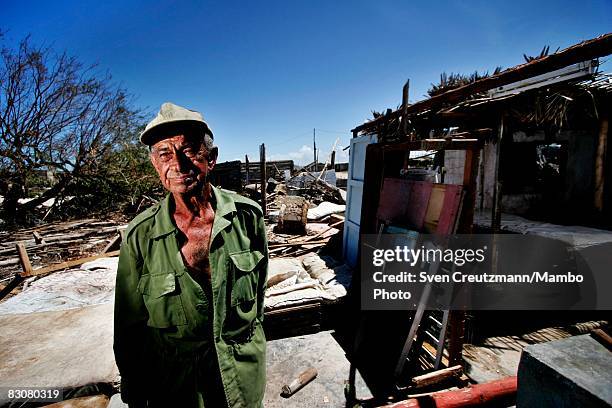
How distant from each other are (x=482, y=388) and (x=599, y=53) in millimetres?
3238

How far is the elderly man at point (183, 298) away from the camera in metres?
1.74

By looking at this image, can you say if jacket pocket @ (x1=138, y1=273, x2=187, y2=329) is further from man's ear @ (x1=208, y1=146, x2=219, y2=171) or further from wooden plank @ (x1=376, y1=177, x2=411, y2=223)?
wooden plank @ (x1=376, y1=177, x2=411, y2=223)

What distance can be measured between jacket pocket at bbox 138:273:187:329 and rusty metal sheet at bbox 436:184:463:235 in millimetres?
2847

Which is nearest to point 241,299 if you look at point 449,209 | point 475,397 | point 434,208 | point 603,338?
point 603,338

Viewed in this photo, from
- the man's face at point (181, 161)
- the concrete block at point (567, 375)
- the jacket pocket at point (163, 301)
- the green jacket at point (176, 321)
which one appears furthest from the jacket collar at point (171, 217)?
the concrete block at point (567, 375)

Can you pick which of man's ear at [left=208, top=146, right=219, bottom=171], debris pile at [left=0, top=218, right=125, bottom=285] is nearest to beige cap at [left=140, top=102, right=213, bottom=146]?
man's ear at [left=208, top=146, right=219, bottom=171]

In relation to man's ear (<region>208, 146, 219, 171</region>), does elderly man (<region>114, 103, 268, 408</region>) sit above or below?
below

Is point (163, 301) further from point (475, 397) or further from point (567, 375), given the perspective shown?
point (475, 397)

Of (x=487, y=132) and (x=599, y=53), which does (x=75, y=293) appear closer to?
(x=487, y=132)

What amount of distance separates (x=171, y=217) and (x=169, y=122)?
25.6 inches

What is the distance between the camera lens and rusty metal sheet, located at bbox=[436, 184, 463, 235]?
3.04m

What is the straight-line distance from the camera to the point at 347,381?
10.7 ft

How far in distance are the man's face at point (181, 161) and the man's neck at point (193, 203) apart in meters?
0.05

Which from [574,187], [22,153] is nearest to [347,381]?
[574,187]
